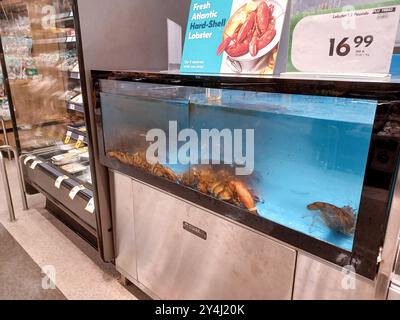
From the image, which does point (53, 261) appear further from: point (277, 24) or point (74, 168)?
point (277, 24)

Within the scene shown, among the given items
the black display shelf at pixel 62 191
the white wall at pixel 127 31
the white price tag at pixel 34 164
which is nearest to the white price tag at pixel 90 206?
the black display shelf at pixel 62 191

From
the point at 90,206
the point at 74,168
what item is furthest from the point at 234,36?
the point at 74,168

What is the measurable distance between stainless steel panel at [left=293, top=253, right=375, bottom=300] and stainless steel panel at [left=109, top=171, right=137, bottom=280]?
969 millimetres

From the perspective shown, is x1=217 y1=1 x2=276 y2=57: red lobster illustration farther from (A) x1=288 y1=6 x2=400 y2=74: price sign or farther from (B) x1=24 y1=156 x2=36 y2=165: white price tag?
(B) x1=24 y1=156 x2=36 y2=165: white price tag

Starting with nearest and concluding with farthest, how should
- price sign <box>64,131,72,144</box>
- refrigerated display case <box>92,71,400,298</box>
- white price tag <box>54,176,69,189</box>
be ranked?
refrigerated display case <box>92,71,400,298</box> → white price tag <box>54,176,69,189</box> → price sign <box>64,131,72,144</box>

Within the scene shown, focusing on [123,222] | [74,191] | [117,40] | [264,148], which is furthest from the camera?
[74,191]

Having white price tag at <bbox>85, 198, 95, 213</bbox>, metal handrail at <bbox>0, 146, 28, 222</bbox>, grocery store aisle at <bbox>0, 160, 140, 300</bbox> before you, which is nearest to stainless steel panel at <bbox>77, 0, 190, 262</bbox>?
white price tag at <bbox>85, 198, 95, 213</bbox>

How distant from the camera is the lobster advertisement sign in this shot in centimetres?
116

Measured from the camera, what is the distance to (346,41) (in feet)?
2.94

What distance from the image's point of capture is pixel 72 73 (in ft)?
8.09

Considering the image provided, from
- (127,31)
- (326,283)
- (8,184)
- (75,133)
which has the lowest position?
(8,184)

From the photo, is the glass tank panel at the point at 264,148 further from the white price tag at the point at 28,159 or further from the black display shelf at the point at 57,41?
the white price tag at the point at 28,159

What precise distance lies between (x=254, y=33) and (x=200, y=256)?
981 millimetres

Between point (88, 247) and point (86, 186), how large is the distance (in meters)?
0.54
